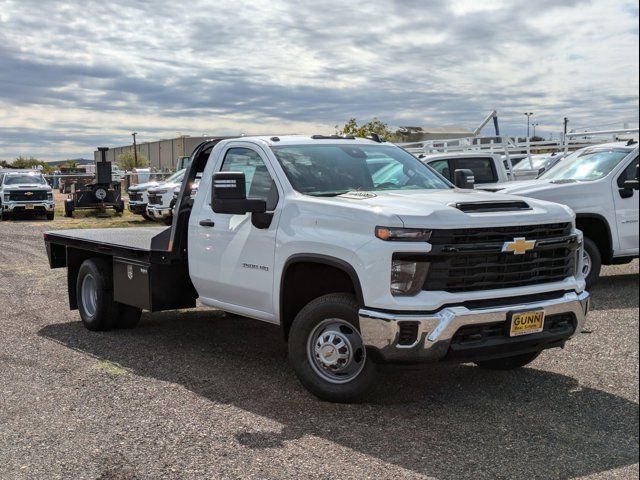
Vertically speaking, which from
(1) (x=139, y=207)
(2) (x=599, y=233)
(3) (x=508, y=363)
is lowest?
(3) (x=508, y=363)

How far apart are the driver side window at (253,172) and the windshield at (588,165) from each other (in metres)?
5.71

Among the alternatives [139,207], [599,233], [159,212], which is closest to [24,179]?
[139,207]

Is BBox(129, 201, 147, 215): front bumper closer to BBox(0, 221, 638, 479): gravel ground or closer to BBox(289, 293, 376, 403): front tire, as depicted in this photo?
BBox(0, 221, 638, 479): gravel ground

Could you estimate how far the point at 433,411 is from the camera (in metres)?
5.67

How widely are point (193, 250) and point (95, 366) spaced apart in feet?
4.37

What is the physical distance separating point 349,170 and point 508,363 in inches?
83.8

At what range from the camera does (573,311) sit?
19.3 feet

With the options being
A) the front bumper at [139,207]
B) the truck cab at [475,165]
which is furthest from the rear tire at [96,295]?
the front bumper at [139,207]

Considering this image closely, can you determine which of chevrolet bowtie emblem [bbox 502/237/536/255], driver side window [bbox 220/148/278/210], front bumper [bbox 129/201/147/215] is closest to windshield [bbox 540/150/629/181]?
chevrolet bowtie emblem [bbox 502/237/536/255]

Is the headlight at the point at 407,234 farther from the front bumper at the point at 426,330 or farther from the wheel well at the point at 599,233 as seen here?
the wheel well at the point at 599,233

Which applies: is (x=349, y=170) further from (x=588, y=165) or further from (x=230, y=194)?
(x=588, y=165)

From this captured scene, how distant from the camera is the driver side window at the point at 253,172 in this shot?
21.1 ft

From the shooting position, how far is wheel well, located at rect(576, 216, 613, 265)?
10461mm

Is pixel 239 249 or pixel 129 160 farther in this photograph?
pixel 129 160
